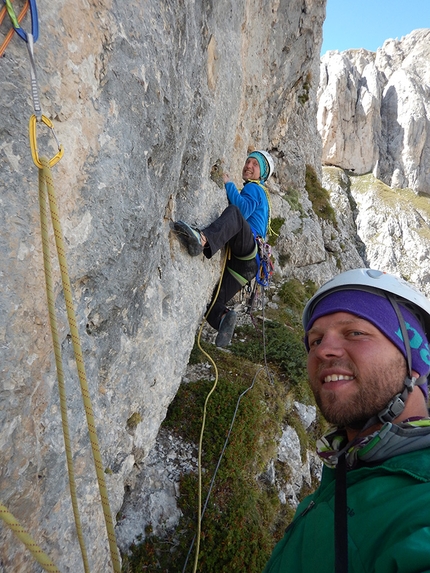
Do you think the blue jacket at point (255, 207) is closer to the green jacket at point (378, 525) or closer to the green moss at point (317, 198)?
the green jacket at point (378, 525)

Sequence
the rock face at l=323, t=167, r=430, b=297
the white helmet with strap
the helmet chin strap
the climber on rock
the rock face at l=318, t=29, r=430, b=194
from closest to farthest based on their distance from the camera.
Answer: the helmet chin strap
the white helmet with strap
the climber on rock
the rock face at l=323, t=167, r=430, b=297
the rock face at l=318, t=29, r=430, b=194

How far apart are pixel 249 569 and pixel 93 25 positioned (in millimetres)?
5495

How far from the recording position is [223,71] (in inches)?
224

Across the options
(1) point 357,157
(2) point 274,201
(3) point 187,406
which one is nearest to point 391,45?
(1) point 357,157

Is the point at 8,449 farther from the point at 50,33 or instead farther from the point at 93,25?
the point at 93,25

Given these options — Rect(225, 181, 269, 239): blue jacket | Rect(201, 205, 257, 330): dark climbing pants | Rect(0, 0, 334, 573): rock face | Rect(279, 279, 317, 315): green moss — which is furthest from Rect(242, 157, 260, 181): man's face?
Rect(279, 279, 317, 315): green moss

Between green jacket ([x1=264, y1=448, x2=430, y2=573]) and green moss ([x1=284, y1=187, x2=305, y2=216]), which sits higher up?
green moss ([x1=284, y1=187, x2=305, y2=216])

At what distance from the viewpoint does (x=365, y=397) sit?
6.31 ft

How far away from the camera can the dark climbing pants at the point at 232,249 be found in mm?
5320

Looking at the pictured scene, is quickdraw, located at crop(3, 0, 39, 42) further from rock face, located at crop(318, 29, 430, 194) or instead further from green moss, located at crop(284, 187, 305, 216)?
rock face, located at crop(318, 29, 430, 194)

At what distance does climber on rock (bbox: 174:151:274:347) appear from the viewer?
5.87m

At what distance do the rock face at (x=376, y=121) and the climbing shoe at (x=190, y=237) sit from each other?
77.3 metres

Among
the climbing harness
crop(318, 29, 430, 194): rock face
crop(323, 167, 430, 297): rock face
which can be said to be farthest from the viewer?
crop(318, 29, 430, 194): rock face

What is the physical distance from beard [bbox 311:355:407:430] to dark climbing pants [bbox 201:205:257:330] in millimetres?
3474
